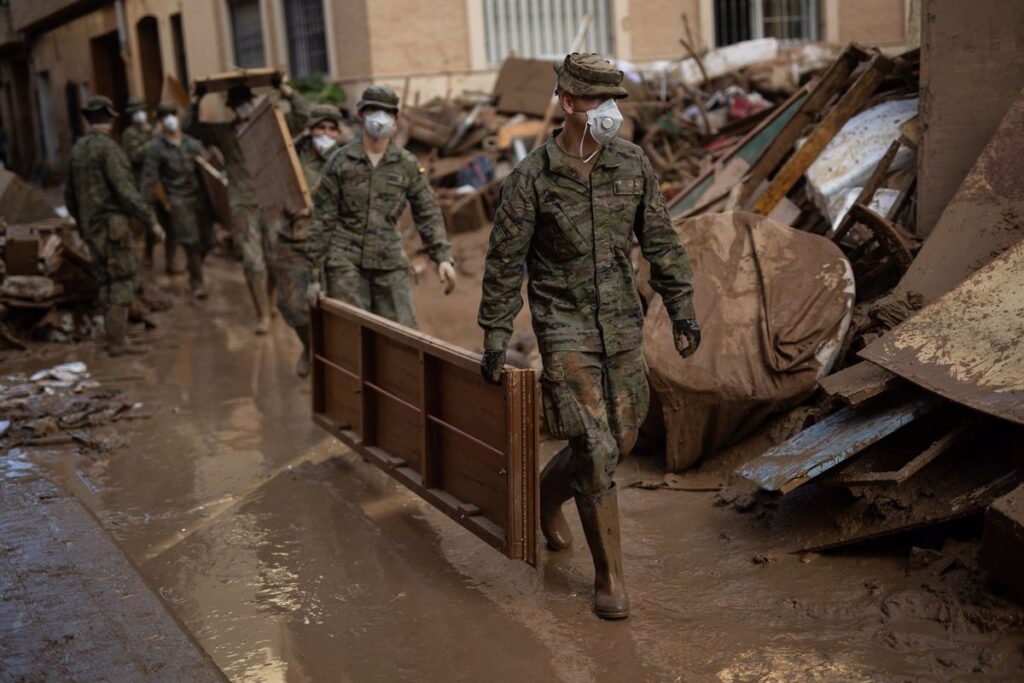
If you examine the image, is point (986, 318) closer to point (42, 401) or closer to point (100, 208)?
point (42, 401)

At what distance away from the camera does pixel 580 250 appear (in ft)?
15.1

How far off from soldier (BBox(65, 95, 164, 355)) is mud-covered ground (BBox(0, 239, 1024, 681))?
3.15 m

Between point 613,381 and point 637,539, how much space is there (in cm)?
108

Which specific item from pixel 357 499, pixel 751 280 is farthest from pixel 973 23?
pixel 357 499

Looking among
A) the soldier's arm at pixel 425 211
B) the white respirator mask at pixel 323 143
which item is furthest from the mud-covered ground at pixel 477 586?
the white respirator mask at pixel 323 143

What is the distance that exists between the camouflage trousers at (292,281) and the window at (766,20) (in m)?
10.2

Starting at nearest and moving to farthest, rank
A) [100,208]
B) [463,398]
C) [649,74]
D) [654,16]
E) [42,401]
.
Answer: [463,398], [42,401], [100,208], [649,74], [654,16]

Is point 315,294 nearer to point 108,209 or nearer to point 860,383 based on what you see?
point 860,383

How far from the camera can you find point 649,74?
15469 millimetres

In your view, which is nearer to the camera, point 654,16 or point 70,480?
point 70,480

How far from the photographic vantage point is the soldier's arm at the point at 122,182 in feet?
32.7

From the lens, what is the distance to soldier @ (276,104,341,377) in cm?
880

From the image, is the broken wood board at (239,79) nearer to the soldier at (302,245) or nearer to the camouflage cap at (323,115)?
the soldier at (302,245)

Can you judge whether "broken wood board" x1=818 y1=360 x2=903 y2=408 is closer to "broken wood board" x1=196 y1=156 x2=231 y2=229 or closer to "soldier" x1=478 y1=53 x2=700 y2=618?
"soldier" x1=478 y1=53 x2=700 y2=618
